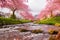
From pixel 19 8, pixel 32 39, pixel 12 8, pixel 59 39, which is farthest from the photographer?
pixel 19 8

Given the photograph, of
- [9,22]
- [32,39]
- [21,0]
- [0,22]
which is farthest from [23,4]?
[32,39]

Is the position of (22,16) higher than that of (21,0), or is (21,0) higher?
(21,0)

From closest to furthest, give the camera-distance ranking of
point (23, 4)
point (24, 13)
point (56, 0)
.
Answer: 1. point (56, 0)
2. point (23, 4)
3. point (24, 13)

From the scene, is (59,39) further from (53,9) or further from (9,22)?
(53,9)

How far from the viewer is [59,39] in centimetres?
1138

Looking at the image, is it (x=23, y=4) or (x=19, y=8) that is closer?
(x=19, y=8)

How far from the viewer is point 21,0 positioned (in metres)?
67.8

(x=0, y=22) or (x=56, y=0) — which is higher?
(x=56, y=0)

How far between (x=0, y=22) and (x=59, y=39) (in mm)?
29334

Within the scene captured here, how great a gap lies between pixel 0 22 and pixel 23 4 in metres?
30.2

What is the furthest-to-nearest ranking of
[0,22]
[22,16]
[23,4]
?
[22,16], [23,4], [0,22]

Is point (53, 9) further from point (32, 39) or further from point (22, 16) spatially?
point (32, 39)

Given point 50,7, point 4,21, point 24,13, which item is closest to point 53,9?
point 50,7

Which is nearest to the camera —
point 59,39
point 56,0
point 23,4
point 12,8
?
point 59,39
